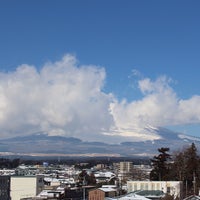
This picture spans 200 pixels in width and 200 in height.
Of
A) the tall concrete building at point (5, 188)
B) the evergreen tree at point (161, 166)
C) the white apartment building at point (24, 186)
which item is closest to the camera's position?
the evergreen tree at point (161, 166)

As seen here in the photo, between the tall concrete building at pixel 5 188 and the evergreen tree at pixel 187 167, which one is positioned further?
the tall concrete building at pixel 5 188

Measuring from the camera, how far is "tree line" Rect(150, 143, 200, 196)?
194 feet

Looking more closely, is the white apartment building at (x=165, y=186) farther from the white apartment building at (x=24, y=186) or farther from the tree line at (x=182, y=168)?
the white apartment building at (x=24, y=186)

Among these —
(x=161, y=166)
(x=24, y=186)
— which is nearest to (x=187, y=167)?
(x=161, y=166)

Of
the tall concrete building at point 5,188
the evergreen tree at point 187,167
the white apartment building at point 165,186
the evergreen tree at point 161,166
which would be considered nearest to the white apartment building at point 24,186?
the tall concrete building at point 5,188

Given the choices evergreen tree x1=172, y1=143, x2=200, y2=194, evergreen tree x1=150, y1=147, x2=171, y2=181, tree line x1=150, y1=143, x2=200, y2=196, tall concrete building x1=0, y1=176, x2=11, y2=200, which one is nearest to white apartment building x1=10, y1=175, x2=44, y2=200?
tall concrete building x1=0, y1=176, x2=11, y2=200

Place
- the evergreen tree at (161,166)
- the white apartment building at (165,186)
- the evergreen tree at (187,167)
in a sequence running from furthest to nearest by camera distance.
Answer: the evergreen tree at (161,166) → the evergreen tree at (187,167) → the white apartment building at (165,186)

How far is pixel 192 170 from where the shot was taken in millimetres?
59281

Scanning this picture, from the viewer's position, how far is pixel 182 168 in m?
59.9

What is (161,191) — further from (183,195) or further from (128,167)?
(128,167)

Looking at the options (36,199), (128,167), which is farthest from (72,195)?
(128,167)

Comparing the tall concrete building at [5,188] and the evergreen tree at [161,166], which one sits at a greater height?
the evergreen tree at [161,166]

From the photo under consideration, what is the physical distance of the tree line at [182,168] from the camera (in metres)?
59.2

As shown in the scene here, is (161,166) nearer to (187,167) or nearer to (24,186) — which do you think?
(187,167)
